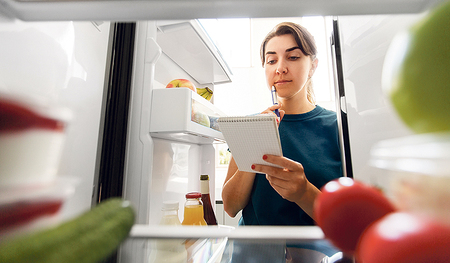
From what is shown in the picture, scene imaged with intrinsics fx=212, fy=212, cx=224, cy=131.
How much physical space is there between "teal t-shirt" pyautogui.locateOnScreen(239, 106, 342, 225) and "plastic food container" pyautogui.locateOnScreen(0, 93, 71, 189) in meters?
0.77

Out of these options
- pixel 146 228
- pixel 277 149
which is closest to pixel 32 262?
pixel 146 228

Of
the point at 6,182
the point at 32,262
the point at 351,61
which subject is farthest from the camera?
the point at 351,61

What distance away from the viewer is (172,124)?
0.77 meters

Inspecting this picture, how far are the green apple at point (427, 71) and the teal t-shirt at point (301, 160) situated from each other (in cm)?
78

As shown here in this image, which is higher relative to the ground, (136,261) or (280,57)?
(280,57)

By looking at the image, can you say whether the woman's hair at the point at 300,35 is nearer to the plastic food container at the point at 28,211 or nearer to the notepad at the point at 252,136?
the notepad at the point at 252,136

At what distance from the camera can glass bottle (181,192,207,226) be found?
0.80 metres

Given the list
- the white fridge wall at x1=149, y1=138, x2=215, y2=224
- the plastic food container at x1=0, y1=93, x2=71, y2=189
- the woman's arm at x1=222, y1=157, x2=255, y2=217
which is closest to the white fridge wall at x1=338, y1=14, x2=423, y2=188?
the plastic food container at x1=0, y1=93, x2=71, y2=189

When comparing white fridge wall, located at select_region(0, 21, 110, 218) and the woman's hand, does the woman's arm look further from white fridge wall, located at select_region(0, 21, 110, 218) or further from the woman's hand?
white fridge wall, located at select_region(0, 21, 110, 218)

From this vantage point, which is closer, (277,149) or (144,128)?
(277,149)

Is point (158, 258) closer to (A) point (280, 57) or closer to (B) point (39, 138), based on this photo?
(B) point (39, 138)

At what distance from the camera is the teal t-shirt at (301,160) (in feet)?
2.65

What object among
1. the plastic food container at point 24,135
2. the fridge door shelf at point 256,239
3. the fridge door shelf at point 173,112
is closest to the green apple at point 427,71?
the fridge door shelf at point 256,239

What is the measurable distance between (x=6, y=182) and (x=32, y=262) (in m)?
0.17
